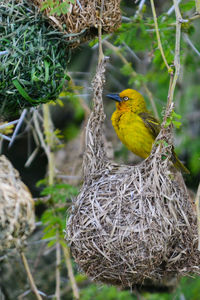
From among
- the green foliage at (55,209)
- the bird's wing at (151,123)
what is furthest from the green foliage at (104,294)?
the bird's wing at (151,123)

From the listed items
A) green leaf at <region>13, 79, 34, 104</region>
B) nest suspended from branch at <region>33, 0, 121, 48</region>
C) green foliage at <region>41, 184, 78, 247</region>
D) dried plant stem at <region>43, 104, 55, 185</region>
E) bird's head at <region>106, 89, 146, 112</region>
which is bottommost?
green foliage at <region>41, 184, 78, 247</region>

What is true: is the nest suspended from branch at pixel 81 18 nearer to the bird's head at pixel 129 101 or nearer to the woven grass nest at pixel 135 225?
the woven grass nest at pixel 135 225

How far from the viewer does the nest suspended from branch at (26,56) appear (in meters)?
3.05

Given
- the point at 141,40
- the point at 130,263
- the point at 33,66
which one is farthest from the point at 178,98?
the point at 130,263

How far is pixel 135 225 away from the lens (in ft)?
9.17

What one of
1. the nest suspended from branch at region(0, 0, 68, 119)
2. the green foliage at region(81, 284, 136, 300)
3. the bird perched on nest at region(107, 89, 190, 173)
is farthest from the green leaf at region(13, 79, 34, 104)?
the green foliage at region(81, 284, 136, 300)

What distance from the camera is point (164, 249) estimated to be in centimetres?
279

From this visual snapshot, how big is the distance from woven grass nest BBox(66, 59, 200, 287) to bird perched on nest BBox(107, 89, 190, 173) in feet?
2.53

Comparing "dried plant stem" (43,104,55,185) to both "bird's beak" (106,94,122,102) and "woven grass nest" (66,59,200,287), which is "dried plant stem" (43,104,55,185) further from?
"woven grass nest" (66,59,200,287)

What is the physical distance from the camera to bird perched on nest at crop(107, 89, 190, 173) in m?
3.78

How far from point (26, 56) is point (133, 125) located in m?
1.03

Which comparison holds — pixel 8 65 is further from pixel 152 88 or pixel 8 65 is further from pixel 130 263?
pixel 152 88

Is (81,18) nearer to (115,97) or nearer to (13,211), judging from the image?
(115,97)

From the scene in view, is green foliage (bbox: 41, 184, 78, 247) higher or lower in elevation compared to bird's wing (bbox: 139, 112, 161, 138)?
lower
